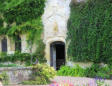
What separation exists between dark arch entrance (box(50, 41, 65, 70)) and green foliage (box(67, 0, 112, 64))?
1.85 m

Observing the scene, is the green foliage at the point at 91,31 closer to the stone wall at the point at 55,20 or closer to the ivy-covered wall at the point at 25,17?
the stone wall at the point at 55,20

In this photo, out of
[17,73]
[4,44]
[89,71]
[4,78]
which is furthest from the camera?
[4,44]

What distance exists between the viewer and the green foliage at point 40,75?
10.1 m

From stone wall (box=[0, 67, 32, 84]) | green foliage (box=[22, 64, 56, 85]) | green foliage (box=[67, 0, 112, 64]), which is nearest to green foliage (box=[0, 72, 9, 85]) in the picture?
stone wall (box=[0, 67, 32, 84])

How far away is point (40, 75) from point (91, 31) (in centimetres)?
560

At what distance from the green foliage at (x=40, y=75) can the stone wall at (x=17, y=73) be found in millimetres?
259

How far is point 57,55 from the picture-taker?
58.2ft

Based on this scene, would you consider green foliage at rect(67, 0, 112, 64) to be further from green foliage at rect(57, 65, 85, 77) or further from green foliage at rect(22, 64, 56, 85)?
green foliage at rect(22, 64, 56, 85)

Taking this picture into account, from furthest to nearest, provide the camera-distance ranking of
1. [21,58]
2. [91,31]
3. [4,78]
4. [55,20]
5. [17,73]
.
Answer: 1. [21,58]
2. [55,20]
3. [91,31]
4. [17,73]
5. [4,78]

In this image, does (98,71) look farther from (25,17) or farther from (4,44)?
(4,44)

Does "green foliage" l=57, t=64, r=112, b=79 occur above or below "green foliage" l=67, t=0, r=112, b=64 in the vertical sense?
below

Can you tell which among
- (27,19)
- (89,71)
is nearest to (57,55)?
(27,19)

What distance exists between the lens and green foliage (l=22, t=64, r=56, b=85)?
10.1 meters

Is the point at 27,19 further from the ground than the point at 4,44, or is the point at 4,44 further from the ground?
the point at 27,19
